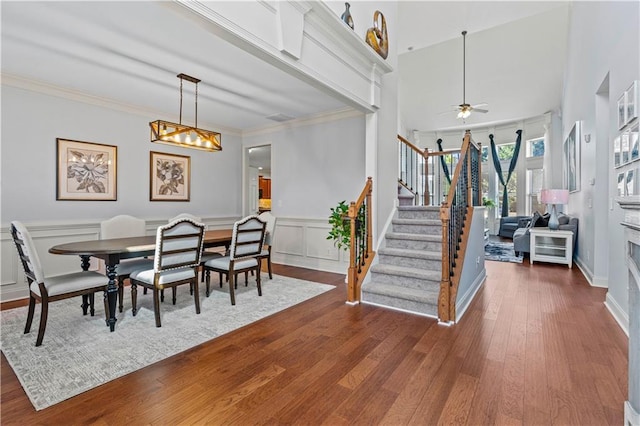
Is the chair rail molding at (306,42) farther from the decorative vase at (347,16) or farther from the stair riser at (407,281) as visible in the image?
the stair riser at (407,281)

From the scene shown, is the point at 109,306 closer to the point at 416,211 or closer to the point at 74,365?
the point at 74,365

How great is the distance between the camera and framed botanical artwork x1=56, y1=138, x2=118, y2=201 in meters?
4.05

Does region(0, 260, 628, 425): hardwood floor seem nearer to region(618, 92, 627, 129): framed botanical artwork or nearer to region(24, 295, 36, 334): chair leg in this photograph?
region(24, 295, 36, 334): chair leg

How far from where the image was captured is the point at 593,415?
1.58 m

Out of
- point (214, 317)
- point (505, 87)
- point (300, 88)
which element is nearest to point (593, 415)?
point (214, 317)

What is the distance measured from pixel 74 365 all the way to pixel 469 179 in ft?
13.6

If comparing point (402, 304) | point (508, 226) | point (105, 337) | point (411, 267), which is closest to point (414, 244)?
point (411, 267)

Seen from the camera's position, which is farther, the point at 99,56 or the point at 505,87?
the point at 505,87

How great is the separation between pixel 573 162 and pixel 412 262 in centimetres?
419

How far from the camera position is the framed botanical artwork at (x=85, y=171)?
4051 millimetres

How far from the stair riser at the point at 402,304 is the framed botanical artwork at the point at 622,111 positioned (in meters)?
2.30

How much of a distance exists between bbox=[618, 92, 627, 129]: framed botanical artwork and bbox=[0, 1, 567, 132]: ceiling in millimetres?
2999

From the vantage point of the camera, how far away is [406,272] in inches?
136

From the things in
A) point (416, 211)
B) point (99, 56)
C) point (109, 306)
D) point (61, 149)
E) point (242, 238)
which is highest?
point (99, 56)
